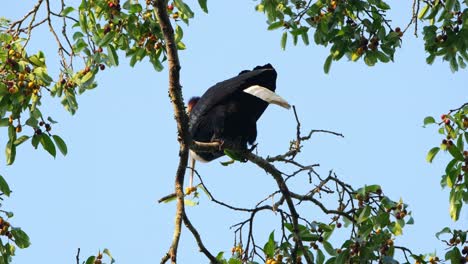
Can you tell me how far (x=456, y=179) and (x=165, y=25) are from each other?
2.08 metres

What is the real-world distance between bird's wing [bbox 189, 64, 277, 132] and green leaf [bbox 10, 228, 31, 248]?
6.36ft

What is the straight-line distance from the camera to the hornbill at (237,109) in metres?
6.25

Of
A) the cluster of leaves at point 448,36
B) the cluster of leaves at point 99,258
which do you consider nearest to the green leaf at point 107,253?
the cluster of leaves at point 99,258

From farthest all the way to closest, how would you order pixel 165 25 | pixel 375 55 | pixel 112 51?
pixel 375 55 → pixel 112 51 → pixel 165 25

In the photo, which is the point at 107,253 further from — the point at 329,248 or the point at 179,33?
the point at 179,33

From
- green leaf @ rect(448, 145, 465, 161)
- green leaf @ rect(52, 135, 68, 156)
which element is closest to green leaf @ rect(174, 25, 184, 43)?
green leaf @ rect(52, 135, 68, 156)

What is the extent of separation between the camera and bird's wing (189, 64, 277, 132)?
20.8 feet

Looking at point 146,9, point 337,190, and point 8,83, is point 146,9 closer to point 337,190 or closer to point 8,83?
point 8,83

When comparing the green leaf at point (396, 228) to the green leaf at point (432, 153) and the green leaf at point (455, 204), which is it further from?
the green leaf at point (432, 153)

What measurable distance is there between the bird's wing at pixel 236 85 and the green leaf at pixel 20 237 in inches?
76.3

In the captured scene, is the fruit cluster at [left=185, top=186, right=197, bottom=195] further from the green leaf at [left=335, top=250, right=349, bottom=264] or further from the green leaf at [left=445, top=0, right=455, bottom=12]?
the green leaf at [left=445, top=0, right=455, bottom=12]

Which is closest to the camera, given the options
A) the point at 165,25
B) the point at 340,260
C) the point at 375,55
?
the point at 340,260

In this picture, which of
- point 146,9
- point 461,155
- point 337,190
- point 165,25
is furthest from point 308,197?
point 146,9

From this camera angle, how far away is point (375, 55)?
5.91 m
